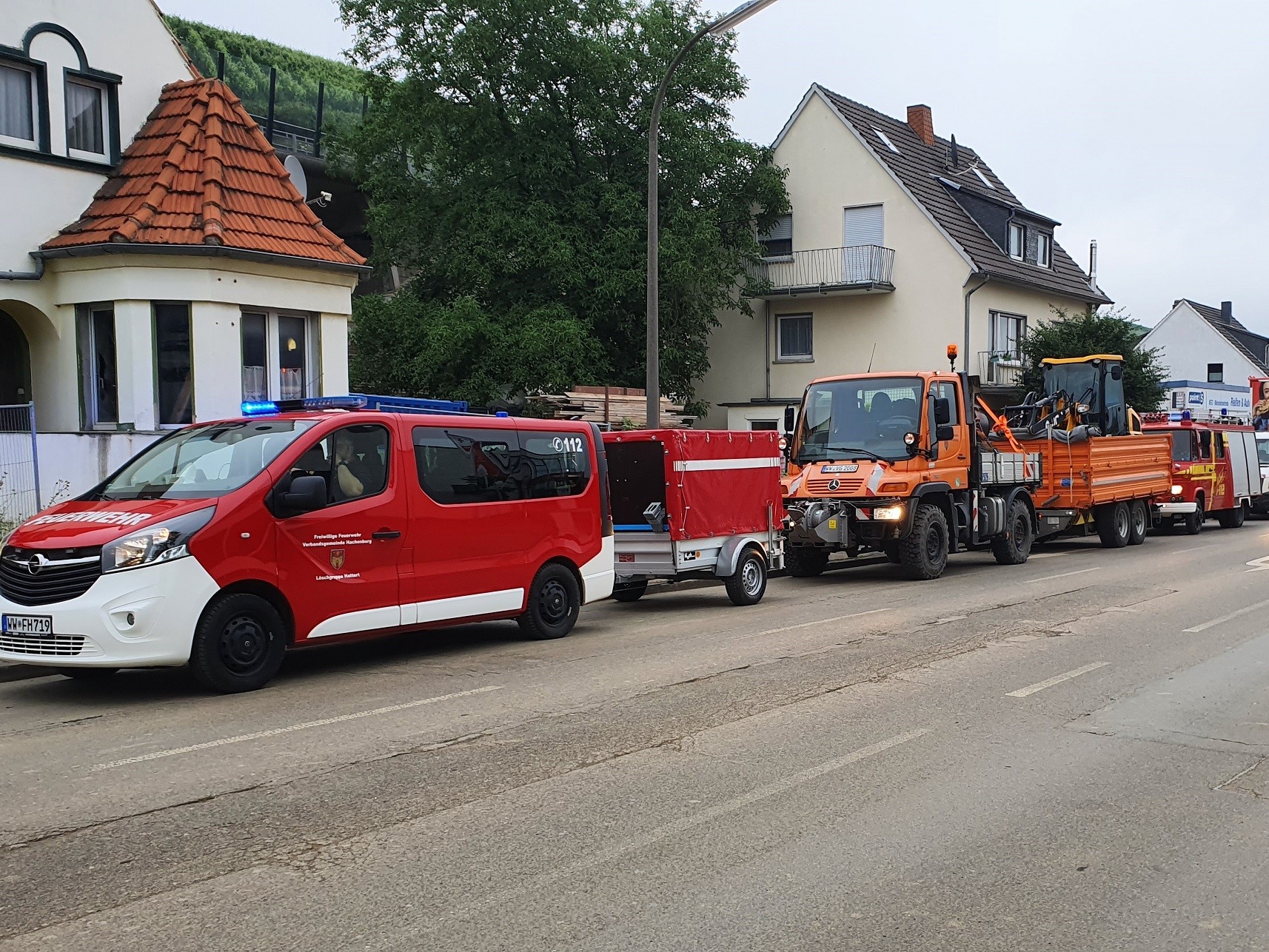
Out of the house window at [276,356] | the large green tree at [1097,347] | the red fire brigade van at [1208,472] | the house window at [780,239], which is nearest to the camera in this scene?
the house window at [276,356]

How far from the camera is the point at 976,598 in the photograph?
559 inches

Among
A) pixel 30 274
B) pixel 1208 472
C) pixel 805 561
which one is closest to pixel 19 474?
pixel 30 274

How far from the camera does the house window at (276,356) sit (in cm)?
1797

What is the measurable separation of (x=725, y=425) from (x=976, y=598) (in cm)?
2513

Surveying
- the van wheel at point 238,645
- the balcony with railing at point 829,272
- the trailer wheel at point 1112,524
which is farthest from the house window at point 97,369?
the balcony with railing at point 829,272

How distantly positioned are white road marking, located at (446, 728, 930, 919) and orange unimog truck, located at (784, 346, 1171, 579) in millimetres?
8945

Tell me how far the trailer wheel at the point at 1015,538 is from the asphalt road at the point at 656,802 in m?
A: 8.22

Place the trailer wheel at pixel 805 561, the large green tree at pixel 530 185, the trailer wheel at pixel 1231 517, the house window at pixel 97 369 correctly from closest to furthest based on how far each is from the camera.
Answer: the house window at pixel 97 369 < the trailer wheel at pixel 805 561 < the trailer wheel at pixel 1231 517 < the large green tree at pixel 530 185

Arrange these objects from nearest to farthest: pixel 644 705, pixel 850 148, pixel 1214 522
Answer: pixel 644 705, pixel 1214 522, pixel 850 148

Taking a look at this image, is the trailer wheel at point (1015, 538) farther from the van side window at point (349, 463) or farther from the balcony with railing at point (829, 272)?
the balcony with railing at point (829, 272)

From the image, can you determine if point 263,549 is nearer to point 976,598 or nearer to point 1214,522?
point 976,598

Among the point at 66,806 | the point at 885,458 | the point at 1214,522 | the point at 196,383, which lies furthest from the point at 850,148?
the point at 66,806

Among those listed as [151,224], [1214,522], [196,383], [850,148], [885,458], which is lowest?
[1214,522]

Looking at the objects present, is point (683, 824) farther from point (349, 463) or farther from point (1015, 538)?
point (1015, 538)
